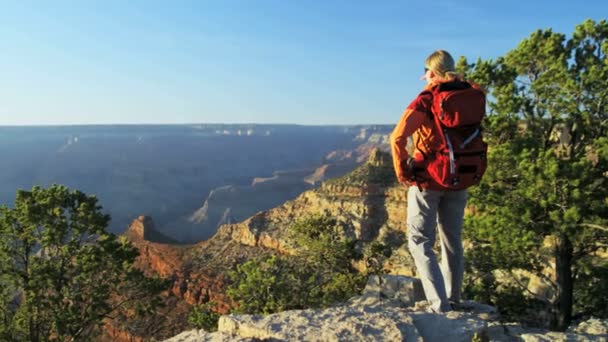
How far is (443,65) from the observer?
527 cm

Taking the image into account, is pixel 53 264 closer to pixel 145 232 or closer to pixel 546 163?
pixel 546 163

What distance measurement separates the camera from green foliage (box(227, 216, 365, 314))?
12406mm

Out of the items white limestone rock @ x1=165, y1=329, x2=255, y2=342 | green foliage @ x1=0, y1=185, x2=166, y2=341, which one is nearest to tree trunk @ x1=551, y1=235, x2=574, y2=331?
white limestone rock @ x1=165, y1=329, x2=255, y2=342

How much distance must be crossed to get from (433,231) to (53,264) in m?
16.8

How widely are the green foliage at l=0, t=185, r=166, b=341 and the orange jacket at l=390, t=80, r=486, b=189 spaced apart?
15.5 metres

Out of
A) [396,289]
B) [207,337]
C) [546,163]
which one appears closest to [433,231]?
[396,289]

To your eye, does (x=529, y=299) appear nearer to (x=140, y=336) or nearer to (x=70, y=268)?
(x=70, y=268)

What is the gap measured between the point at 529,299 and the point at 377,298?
9.48 m

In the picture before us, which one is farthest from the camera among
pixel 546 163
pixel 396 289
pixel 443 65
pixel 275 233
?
pixel 275 233

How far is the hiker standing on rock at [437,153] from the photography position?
195 inches

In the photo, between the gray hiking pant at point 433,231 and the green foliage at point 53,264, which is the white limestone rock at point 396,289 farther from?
the green foliage at point 53,264

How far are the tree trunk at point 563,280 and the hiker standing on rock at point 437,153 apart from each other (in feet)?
34.7

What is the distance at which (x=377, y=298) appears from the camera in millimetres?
7852

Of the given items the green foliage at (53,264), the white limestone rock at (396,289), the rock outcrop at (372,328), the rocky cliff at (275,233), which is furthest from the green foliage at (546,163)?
the rocky cliff at (275,233)
